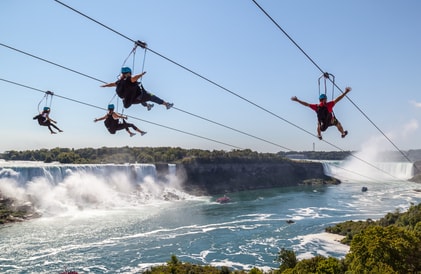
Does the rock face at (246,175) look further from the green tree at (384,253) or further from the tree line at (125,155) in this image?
the green tree at (384,253)

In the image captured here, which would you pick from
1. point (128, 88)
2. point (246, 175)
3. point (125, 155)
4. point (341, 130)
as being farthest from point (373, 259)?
point (125, 155)

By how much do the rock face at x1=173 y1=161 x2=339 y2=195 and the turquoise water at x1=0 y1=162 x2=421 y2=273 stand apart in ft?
38.4

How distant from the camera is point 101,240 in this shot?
30266 millimetres

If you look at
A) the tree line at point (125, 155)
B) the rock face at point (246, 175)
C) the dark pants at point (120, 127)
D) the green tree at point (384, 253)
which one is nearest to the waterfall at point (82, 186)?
the rock face at point (246, 175)

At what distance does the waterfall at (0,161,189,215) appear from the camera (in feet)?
142

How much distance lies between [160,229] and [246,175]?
48.1 metres

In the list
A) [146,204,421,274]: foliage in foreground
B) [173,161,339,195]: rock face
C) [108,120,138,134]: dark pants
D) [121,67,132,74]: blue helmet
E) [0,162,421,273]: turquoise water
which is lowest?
[0,162,421,273]: turquoise water

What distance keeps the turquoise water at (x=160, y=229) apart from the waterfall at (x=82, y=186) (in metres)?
0.19

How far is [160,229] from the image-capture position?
35062mm

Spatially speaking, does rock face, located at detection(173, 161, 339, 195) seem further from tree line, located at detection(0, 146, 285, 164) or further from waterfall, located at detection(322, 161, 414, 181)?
waterfall, located at detection(322, 161, 414, 181)

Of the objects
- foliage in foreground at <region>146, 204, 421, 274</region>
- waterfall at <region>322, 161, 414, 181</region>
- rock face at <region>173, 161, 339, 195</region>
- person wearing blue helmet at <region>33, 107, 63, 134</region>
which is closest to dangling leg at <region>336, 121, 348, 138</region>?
person wearing blue helmet at <region>33, 107, 63, 134</region>

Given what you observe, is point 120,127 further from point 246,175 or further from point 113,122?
point 246,175

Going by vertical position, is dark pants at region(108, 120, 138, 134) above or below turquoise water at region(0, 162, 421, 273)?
above

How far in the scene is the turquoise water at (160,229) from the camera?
25.3 metres
